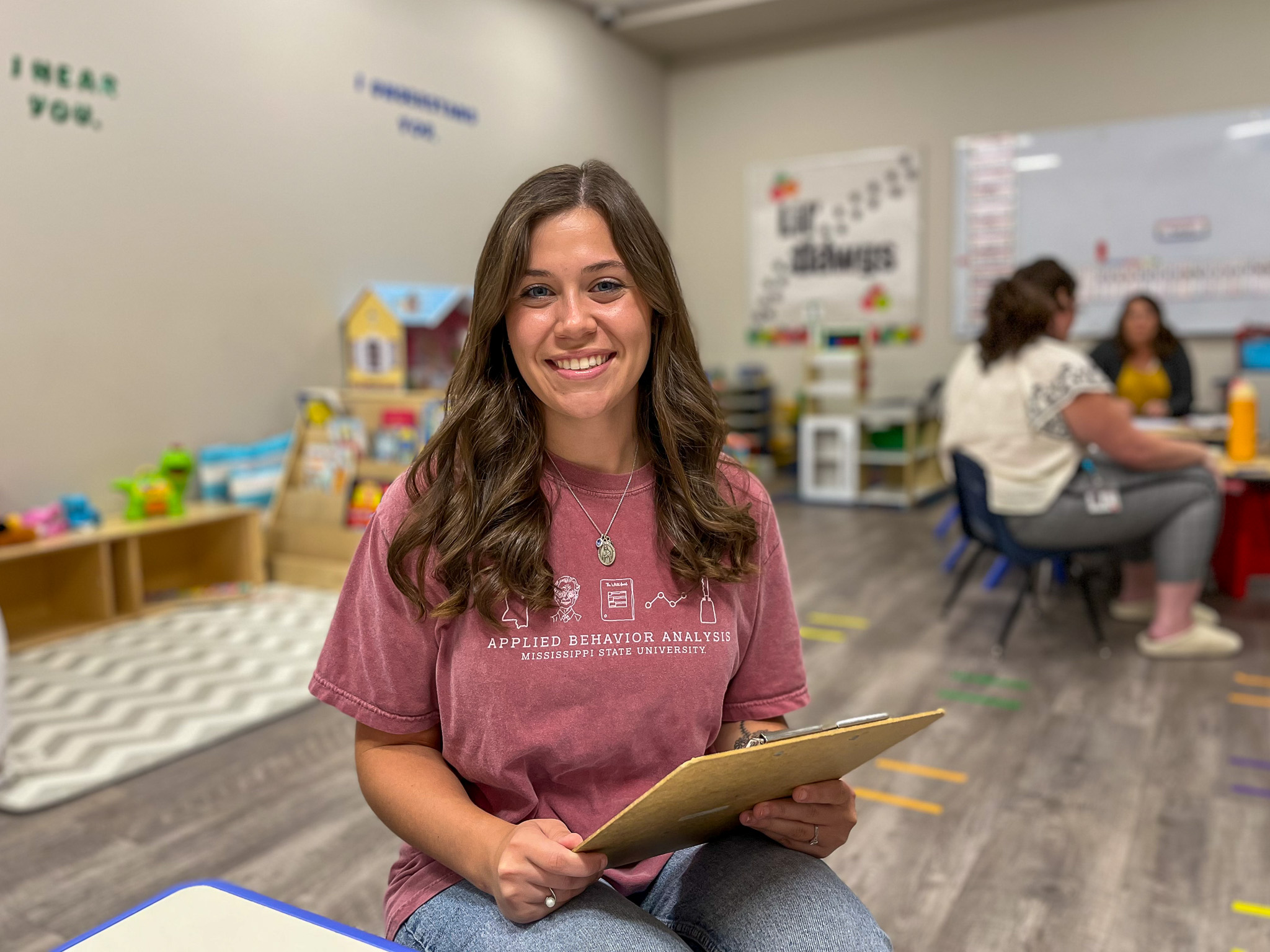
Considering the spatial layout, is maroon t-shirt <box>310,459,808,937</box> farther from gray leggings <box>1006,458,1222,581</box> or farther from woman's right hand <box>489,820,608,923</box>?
gray leggings <box>1006,458,1222,581</box>

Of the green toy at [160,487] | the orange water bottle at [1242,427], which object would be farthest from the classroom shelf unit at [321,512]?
the orange water bottle at [1242,427]

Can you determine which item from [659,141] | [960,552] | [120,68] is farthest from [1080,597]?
[659,141]

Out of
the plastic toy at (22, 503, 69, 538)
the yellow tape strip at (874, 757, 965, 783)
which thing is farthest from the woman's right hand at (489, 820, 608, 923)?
the plastic toy at (22, 503, 69, 538)

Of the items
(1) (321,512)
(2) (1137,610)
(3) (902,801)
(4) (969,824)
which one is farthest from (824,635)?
(1) (321,512)

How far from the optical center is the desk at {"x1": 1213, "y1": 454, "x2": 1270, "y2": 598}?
348 cm

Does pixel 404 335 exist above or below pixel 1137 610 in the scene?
above

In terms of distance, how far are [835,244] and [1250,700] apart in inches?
183

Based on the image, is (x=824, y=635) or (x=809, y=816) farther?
(x=824, y=635)

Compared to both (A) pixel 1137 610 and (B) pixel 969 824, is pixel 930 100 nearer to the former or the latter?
(A) pixel 1137 610

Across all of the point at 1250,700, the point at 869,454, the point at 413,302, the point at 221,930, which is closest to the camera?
the point at 221,930

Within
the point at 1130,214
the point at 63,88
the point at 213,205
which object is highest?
the point at 63,88

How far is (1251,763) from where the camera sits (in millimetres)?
2406

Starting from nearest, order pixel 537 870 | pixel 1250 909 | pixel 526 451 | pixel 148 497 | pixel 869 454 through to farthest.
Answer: pixel 537 870, pixel 526 451, pixel 1250 909, pixel 148 497, pixel 869 454

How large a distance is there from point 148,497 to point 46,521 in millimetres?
382
